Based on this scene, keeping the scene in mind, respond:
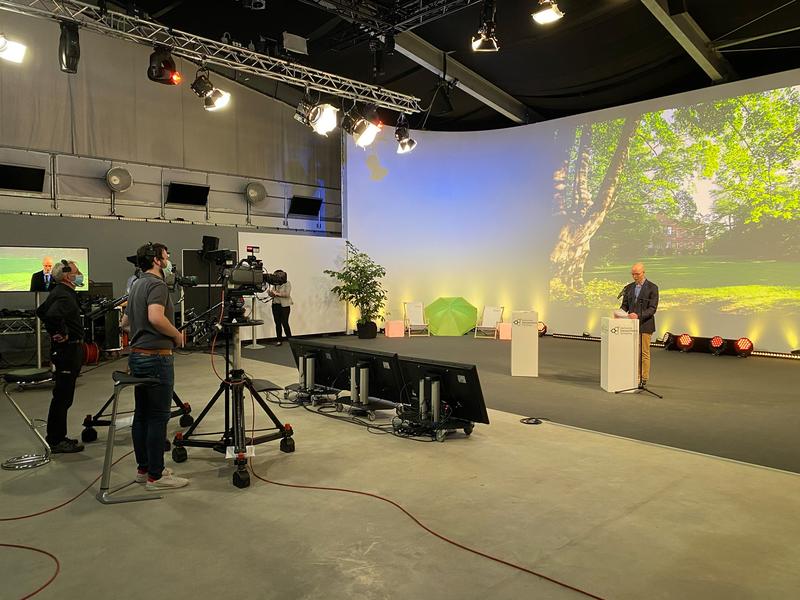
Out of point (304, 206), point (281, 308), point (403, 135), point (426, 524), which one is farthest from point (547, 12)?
point (304, 206)

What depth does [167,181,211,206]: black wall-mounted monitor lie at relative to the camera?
1125cm

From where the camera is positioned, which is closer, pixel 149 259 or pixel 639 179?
pixel 149 259

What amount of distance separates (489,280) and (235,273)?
33.5 feet

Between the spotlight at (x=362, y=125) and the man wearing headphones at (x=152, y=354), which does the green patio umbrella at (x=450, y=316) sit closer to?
the spotlight at (x=362, y=125)

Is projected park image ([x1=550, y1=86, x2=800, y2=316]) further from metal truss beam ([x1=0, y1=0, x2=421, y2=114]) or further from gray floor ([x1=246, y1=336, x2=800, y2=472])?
metal truss beam ([x1=0, y1=0, x2=421, y2=114])

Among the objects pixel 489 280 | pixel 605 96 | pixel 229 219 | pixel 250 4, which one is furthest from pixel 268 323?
pixel 605 96

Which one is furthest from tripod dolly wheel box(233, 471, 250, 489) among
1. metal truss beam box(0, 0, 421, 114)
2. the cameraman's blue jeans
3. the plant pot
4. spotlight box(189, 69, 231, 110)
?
the plant pot

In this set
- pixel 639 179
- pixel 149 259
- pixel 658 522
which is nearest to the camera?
pixel 658 522

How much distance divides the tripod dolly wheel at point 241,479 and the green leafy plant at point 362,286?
8.83 m

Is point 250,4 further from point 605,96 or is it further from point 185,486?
point 605,96

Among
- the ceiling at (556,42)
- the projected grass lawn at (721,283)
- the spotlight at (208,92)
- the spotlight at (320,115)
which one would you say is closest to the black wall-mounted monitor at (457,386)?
the ceiling at (556,42)

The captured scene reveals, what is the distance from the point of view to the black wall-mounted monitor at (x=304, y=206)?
43.3ft

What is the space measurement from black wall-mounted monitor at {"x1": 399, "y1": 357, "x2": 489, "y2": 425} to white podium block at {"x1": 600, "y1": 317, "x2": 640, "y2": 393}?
97.2 inches

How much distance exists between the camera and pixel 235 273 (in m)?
3.98
